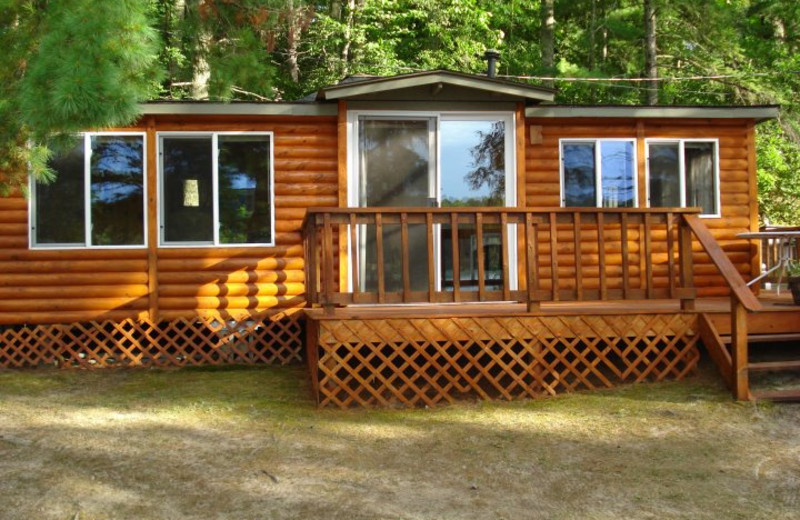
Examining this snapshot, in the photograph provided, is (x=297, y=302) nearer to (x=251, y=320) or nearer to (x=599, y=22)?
(x=251, y=320)

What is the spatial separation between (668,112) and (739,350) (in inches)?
141

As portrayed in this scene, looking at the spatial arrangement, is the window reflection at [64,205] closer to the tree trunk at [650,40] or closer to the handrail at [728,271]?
the handrail at [728,271]

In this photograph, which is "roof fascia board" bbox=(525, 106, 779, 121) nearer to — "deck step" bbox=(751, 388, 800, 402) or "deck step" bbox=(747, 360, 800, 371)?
"deck step" bbox=(747, 360, 800, 371)

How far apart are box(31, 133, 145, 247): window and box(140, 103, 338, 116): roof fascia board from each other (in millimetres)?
470

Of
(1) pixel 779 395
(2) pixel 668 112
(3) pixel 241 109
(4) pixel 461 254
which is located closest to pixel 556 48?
(2) pixel 668 112

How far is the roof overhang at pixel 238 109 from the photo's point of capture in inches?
305

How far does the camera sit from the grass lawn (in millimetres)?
3822

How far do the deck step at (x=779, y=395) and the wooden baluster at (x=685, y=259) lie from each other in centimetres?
92

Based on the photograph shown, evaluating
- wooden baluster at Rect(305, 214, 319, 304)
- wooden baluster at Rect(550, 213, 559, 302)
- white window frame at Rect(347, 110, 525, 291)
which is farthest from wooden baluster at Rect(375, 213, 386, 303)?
white window frame at Rect(347, 110, 525, 291)

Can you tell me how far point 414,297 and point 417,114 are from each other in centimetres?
284

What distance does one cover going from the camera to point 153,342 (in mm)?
7820

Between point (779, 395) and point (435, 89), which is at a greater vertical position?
point (435, 89)

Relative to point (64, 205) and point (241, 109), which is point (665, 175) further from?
point (64, 205)

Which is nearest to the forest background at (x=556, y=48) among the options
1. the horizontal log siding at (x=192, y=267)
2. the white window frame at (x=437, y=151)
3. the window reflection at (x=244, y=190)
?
the window reflection at (x=244, y=190)
